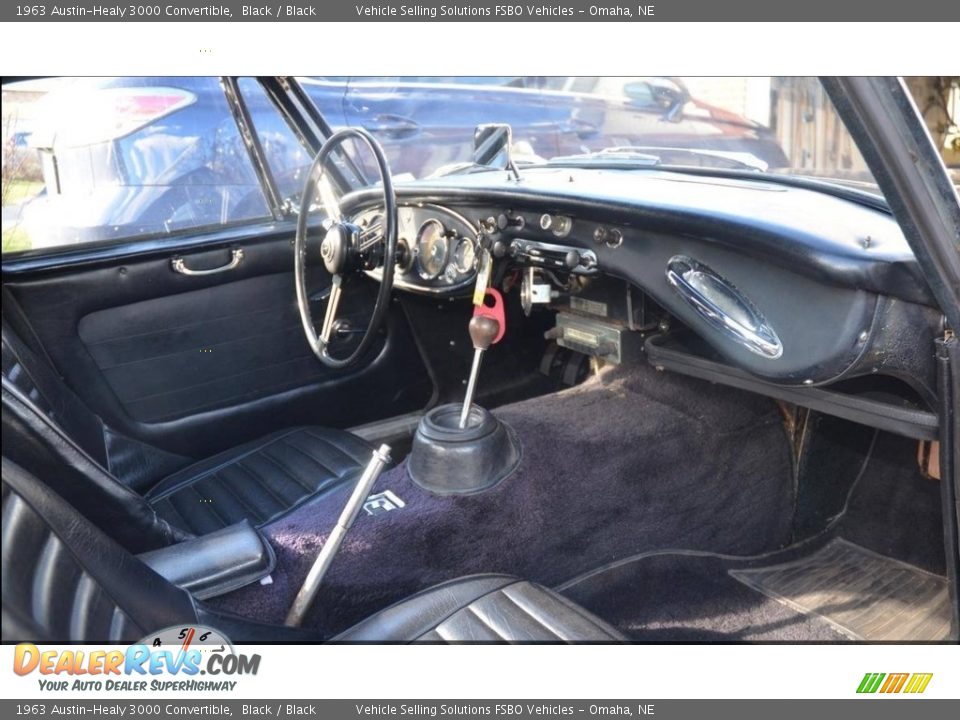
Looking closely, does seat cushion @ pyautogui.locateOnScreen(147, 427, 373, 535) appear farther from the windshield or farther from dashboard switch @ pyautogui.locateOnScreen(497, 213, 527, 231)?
the windshield

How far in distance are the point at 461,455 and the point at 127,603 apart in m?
0.87

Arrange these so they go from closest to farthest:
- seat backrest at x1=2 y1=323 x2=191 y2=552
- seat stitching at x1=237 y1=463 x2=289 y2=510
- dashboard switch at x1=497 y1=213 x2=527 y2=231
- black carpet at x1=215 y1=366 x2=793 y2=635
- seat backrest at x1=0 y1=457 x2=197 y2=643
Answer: seat backrest at x1=0 y1=457 x2=197 y2=643 → seat backrest at x1=2 y1=323 x2=191 y2=552 → black carpet at x1=215 y1=366 x2=793 y2=635 → dashboard switch at x1=497 y1=213 x2=527 y2=231 → seat stitching at x1=237 y1=463 x2=289 y2=510

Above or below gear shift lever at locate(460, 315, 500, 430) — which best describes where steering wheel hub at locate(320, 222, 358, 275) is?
above

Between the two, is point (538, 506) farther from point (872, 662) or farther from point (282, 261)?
point (282, 261)

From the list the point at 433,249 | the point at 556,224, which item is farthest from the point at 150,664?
the point at 433,249

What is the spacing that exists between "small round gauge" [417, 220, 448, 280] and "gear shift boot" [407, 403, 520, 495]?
541 mm

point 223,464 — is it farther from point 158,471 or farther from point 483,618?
point 483,618

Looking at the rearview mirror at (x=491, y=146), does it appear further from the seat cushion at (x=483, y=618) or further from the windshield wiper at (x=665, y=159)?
the seat cushion at (x=483, y=618)

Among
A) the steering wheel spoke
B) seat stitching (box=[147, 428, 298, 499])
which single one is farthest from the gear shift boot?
seat stitching (box=[147, 428, 298, 499])

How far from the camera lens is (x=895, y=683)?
1.10 meters

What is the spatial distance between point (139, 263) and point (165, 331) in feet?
0.69

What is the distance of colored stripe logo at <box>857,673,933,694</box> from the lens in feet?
3.61

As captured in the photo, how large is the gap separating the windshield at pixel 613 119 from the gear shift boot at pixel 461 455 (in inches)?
31.6

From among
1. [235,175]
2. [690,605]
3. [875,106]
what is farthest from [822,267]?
[235,175]
